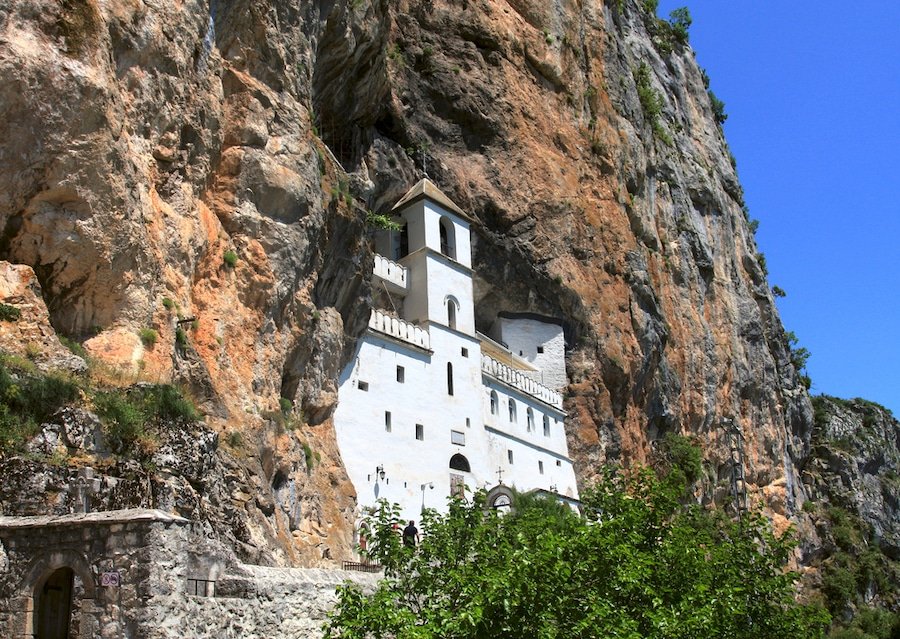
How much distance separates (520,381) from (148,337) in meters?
23.4

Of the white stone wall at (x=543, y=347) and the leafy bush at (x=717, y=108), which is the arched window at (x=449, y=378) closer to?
the white stone wall at (x=543, y=347)

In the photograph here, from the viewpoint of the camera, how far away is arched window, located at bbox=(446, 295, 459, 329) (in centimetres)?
3797

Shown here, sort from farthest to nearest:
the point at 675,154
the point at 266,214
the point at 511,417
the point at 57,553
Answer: the point at 675,154
the point at 511,417
the point at 266,214
the point at 57,553

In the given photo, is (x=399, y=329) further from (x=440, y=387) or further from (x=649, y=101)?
(x=649, y=101)

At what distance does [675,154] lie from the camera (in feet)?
191

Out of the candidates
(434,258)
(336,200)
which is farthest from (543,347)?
(336,200)

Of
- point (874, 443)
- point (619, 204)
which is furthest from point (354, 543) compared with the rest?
point (874, 443)

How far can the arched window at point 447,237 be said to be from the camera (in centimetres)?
3956

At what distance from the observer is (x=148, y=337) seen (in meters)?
18.7

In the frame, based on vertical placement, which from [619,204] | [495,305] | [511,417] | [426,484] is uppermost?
[619,204]

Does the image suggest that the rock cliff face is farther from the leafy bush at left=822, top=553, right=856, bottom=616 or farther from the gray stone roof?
the leafy bush at left=822, top=553, right=856, bottom=616

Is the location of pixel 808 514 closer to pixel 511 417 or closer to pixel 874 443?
pixel 874 443

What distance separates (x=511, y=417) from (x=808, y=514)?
34529 mm

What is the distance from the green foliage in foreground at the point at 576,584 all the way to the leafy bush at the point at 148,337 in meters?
5.87
